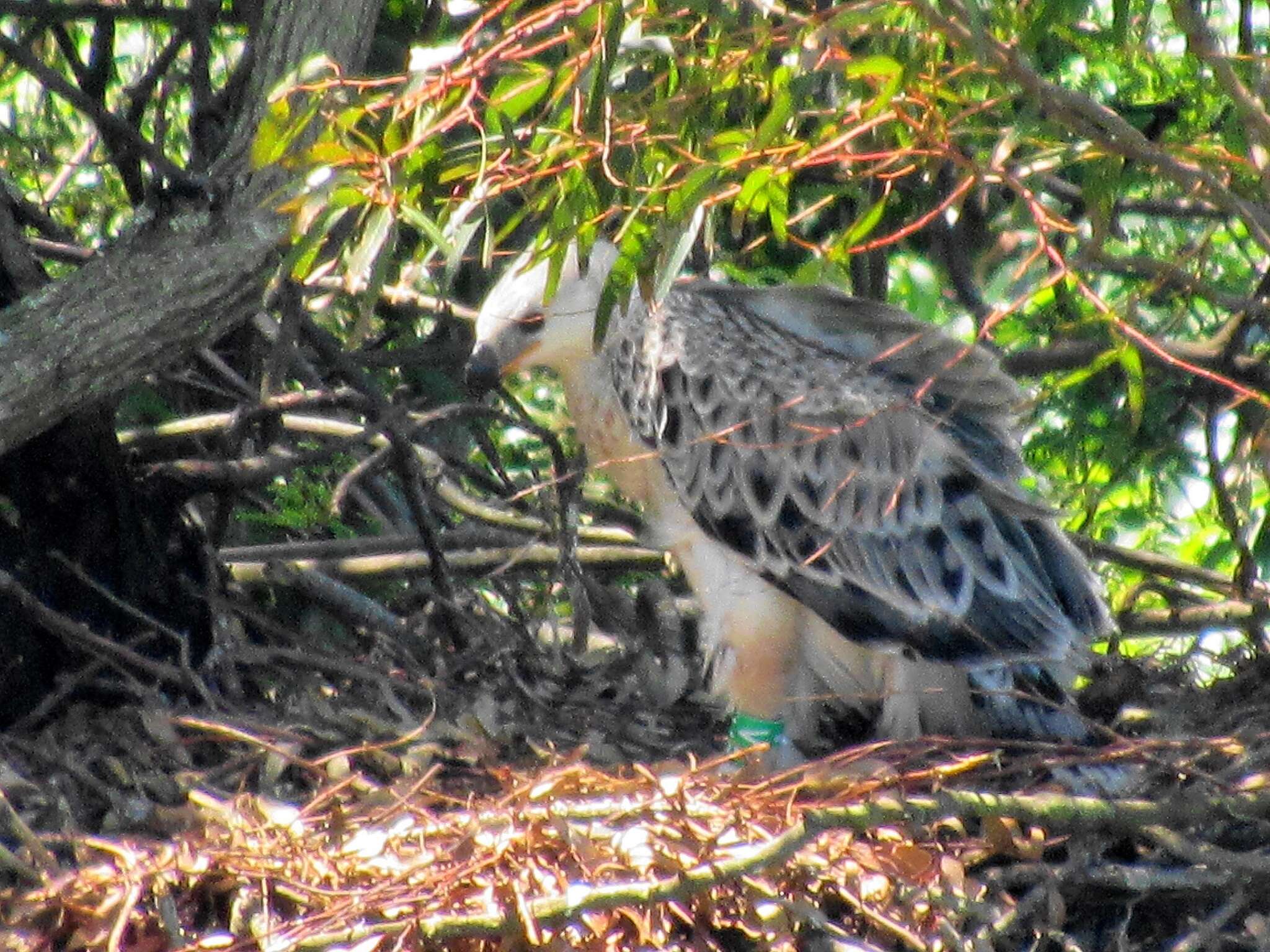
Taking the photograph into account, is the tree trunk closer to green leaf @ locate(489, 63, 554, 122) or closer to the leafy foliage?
the leafy foliage

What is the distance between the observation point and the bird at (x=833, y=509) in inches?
164

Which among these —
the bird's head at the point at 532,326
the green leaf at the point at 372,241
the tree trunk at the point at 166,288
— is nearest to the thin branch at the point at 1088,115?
the green leaf at the point at 372,241

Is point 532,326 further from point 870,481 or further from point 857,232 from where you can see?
point 857,232

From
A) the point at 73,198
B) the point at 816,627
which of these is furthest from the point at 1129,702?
the point at 73,198

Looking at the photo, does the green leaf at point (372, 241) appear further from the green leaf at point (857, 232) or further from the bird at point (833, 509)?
the bird at point (833, 509)

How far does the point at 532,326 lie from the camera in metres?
4.37

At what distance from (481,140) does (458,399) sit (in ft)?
7.72

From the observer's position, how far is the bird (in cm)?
416

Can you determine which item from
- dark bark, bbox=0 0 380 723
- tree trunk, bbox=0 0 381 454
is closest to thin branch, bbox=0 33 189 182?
dark bark, bbox=0 0 380 723

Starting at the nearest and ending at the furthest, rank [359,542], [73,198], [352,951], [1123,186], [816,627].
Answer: [352,951] → [1123,186] → [816,627] → [359,542] → [73,198]

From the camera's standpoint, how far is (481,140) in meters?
2.81

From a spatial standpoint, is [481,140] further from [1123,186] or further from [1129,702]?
[1129,702]

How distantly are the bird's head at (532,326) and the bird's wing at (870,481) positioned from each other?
0.34 feet

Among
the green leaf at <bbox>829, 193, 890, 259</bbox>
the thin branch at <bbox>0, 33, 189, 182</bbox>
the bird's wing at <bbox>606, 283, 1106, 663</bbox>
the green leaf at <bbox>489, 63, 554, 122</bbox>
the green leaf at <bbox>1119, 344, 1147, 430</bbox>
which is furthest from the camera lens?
the bird's wing at <bbox>606, 283, 1106, 663</bbox>
